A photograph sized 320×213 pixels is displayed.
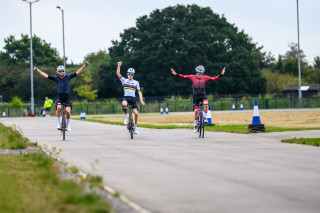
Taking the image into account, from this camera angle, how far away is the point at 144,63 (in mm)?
74125

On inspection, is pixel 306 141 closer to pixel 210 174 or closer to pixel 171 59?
pixel 210 174

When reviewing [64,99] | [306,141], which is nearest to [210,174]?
[306,141]

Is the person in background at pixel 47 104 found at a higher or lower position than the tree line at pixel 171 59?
lower

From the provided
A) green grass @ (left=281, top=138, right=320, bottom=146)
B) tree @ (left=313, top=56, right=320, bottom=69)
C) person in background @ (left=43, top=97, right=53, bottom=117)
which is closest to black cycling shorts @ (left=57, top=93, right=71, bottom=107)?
green grass @ (left=281, top=138, right=320, bottom=146)

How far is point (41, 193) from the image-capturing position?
637cm

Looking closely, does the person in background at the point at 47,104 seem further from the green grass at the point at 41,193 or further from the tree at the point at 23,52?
the tree at the point at 23,52

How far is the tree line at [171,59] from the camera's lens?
7319 cm

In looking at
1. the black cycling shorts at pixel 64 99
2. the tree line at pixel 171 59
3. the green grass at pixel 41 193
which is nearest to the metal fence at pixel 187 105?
the tree line at pixel 171 59

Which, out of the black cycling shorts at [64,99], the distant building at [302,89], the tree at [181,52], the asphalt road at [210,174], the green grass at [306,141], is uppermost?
the tree at [181,52]

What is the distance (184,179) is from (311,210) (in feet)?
7.71

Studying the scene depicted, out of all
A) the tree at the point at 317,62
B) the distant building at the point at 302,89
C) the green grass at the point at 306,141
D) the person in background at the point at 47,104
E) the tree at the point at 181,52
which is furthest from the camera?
the tree at the point at 317,62

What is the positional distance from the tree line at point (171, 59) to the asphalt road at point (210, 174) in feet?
193

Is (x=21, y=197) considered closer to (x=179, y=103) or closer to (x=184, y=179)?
(x=184, y=179)

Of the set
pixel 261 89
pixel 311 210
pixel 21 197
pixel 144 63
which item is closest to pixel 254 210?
pixel 311 210
